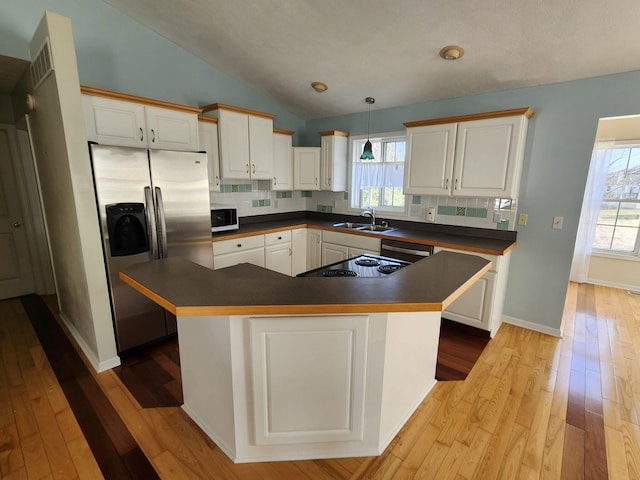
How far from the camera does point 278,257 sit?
12.2 ft

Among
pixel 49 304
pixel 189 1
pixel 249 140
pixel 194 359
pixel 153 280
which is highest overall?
pixel 189 1

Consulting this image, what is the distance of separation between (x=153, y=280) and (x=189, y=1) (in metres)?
2.33

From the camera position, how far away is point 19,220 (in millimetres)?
3539

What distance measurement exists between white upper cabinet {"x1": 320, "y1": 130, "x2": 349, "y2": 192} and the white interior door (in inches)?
140

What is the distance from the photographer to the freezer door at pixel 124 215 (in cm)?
214

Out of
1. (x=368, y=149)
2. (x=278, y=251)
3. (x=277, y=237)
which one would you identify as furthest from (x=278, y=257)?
(x=368, y=149)

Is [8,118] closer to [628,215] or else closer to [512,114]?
[512,114]

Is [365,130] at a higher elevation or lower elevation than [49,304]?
higher

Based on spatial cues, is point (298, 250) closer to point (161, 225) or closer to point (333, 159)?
point (333, 159)

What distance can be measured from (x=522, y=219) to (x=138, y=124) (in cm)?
364

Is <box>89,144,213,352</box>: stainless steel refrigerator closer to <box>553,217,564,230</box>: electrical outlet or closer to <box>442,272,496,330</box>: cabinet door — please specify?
<box>442,272,496,330</box>: cabinet door

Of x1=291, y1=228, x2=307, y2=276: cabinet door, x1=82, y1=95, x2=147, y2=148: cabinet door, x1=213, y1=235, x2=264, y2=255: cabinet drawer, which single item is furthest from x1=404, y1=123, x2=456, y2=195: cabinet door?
x1=82, y1=95, x2=147, y2=148: cabinet door

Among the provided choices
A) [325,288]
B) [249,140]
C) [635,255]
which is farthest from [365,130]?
[635,255]

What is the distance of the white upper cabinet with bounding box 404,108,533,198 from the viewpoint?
2.67 meters
